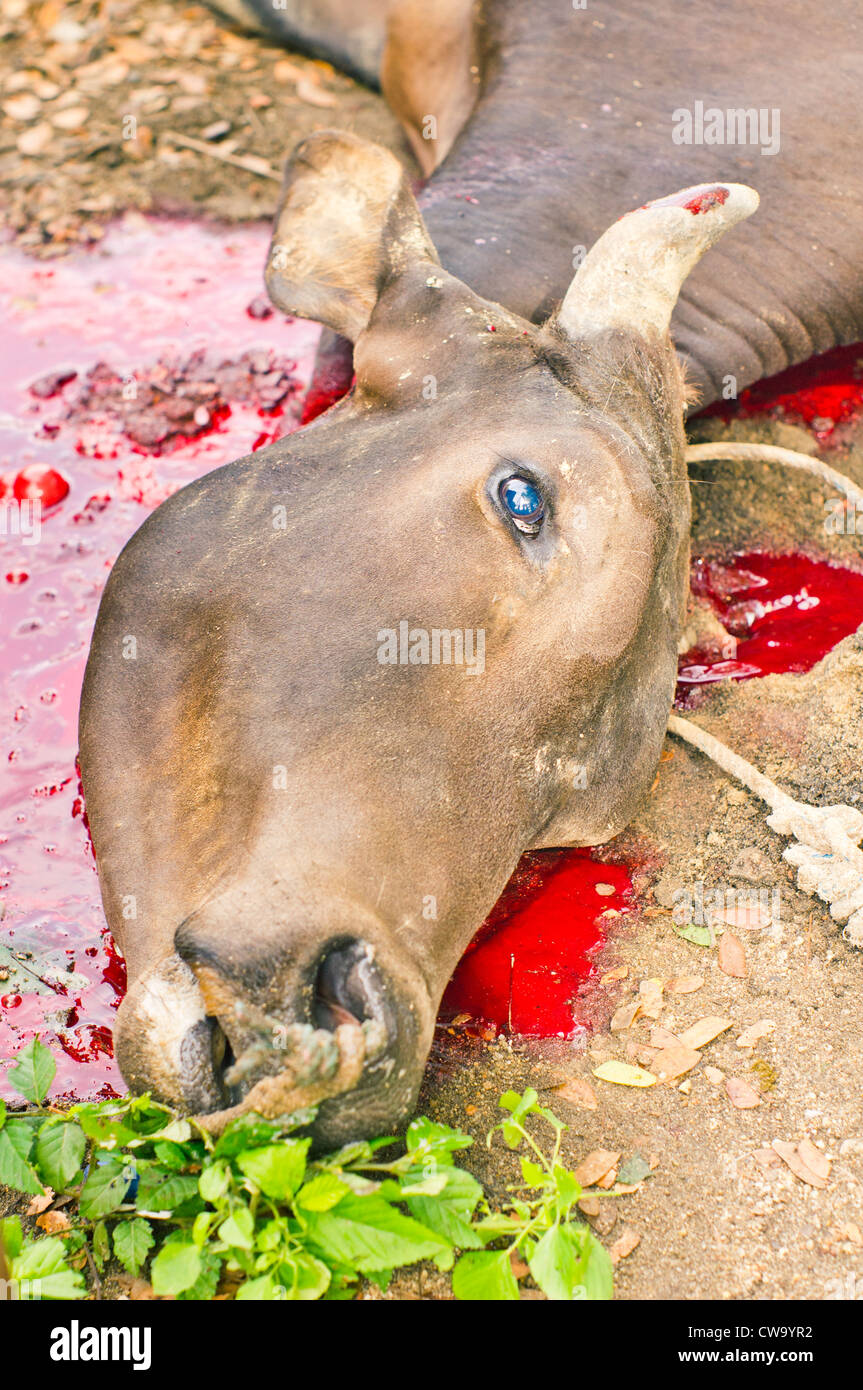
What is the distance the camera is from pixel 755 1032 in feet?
9.90

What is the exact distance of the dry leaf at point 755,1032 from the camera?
3001 millimetres

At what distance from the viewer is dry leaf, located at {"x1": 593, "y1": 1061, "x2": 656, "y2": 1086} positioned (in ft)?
9.63

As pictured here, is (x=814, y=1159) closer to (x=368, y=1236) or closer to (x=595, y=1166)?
(x=595, y=1166)

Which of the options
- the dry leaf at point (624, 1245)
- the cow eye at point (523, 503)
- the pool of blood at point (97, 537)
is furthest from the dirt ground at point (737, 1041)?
the cow eye at point (523, 503)

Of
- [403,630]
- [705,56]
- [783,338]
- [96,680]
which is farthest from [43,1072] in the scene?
[705,56]

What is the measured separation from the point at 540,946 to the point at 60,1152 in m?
1.21

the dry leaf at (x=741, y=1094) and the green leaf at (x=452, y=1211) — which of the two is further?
the dry leaf at (x=741, y=1094)

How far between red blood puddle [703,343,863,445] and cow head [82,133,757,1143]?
129 centimetres

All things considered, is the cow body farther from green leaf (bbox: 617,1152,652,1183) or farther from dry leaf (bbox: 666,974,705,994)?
green leaf (bbox: 617,1152,652,1183)

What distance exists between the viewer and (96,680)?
2.88 meters

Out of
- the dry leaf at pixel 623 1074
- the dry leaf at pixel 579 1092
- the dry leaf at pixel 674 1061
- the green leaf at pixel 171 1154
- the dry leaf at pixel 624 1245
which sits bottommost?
the dry leaf at pixel 624 1245

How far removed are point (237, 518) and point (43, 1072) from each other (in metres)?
1.20

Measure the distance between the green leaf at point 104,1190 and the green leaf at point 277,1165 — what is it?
373 millimetres

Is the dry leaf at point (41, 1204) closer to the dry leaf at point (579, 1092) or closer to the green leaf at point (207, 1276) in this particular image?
the green leaf at point (207, 1276)
